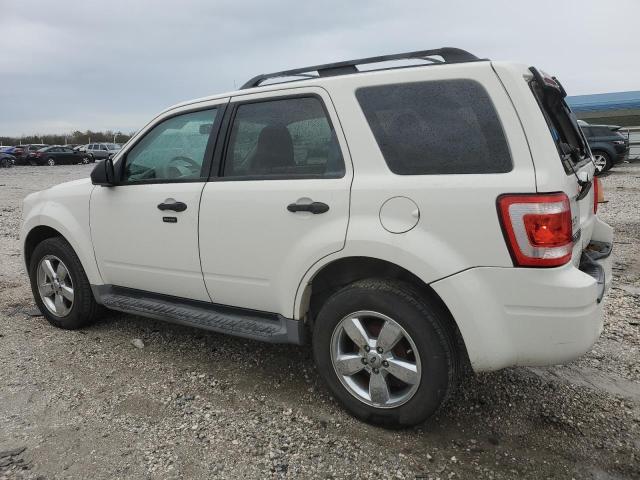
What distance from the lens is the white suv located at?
2.35 metres

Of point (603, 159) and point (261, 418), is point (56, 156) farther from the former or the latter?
point (261, 418)

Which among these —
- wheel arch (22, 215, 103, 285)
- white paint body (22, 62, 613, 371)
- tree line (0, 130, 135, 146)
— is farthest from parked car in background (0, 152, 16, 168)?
white paint body (22, 62, 613, 371)

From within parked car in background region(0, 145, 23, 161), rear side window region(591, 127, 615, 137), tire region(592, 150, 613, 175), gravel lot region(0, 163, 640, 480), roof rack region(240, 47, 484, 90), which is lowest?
tire region(592, 150, 613, 175)

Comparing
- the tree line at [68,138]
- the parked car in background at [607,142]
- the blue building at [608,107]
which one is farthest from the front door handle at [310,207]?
the tree line at [68,138]

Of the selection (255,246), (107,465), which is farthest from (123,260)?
(107,465)

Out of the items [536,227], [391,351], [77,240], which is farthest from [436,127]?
[77,240]

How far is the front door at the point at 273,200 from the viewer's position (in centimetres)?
279

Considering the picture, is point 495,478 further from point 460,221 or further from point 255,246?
point 255,246

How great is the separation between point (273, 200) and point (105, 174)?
1.49 metres

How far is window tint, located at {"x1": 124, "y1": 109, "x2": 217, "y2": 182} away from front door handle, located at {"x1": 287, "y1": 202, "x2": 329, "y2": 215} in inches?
33.5

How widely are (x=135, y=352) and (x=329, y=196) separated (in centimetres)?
213

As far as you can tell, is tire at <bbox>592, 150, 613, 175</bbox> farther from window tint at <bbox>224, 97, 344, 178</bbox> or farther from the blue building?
window tint at <bbox>224, 97, 344, 178</bbox>

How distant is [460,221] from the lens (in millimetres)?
2402

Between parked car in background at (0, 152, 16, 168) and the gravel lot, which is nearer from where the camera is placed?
the gravel lot
